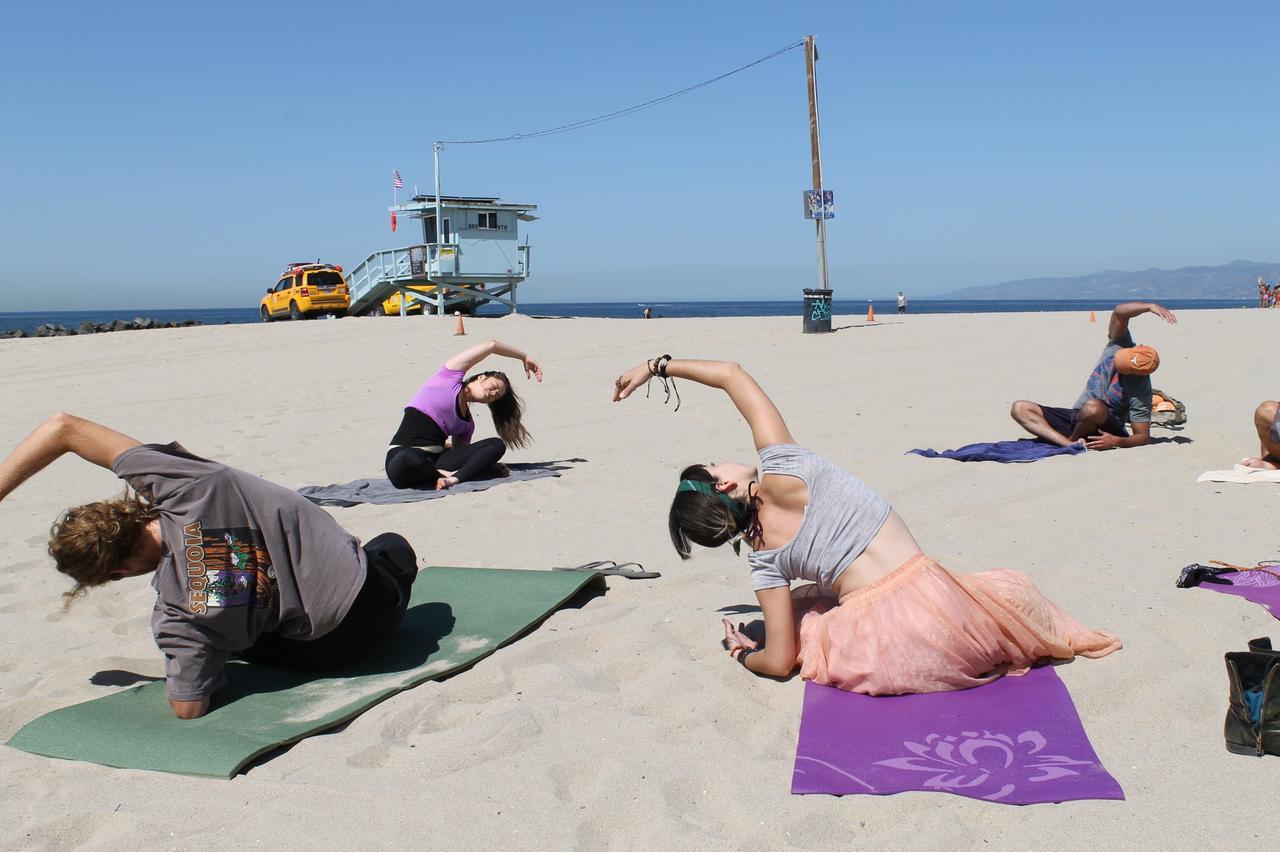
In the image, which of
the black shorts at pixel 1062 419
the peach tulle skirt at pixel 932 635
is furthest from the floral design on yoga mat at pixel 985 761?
the black shorts at pixel 1062 419

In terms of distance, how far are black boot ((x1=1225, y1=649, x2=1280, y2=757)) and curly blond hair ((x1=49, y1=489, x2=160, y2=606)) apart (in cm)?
364

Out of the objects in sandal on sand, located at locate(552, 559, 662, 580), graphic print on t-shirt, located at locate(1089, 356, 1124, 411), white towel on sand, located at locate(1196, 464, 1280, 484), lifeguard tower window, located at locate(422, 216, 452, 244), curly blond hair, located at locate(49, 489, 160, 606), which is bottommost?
sandal on sand, located at locate(552, 559, 662, 580)

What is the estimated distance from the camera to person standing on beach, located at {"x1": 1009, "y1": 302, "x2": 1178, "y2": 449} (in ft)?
26.2

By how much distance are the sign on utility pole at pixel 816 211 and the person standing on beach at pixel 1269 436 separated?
510 inches

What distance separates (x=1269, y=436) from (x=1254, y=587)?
272 cm

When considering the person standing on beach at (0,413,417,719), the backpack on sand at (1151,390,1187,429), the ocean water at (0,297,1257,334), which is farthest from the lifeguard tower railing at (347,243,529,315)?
the person standing on beach at (0,413,417,719)

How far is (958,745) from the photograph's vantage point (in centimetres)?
333

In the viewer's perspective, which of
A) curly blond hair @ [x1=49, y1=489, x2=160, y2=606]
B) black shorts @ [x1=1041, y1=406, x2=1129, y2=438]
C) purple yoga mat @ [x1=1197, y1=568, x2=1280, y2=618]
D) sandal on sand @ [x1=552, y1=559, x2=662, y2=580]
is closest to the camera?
curly blond hair @ [x1=49, y1=489, x2=160, y2=606]

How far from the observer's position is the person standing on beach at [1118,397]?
26.2ft

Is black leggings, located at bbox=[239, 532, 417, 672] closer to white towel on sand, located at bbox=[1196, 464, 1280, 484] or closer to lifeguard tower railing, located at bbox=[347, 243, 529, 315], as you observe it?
white towel on sand, located at bbox=[1196, 464, 1280, 484]

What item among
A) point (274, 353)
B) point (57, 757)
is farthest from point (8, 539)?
point (274, 353)

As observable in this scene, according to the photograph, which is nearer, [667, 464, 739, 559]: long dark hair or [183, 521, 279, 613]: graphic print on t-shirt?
[183, 521, 279, 613]: graphic print on t-shirt

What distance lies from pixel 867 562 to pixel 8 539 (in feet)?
18.1

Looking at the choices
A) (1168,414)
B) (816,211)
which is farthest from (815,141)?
(1168,414)
